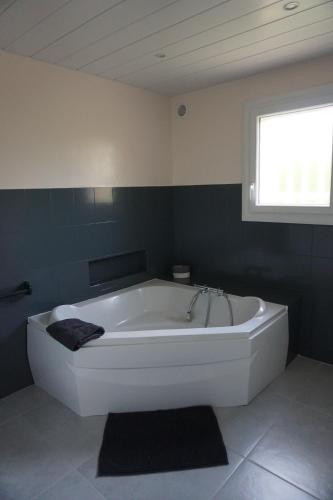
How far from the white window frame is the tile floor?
1.24 meters

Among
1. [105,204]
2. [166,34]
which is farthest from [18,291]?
[166,34]

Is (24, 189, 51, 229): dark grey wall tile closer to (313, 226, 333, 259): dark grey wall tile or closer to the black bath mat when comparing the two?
the black bath mat

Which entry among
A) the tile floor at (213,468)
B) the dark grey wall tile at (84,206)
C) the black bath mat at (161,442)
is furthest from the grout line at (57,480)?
the dark grey wall tile at (84,206)

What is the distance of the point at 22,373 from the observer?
240 centimetres

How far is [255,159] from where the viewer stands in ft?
9.04

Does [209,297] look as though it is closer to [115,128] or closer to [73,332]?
[73,332]

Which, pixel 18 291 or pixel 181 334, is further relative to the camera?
pixel 18 291

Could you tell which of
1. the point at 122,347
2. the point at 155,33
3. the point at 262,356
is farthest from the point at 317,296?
the point at 155,33

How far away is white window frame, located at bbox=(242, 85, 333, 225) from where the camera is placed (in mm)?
2406

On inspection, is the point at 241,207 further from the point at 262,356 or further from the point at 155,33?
the point at 155,33

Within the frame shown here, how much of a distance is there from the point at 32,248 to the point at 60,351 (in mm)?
749

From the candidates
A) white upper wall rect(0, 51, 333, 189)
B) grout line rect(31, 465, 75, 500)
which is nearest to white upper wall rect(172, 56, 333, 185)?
white upper wall rect(0, 51, 333, 189)

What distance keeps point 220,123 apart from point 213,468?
258 centimetres

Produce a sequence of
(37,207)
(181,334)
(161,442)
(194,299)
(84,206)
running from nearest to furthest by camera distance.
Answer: (161,442), (181,334), (37,207), (84,206), (194,299)
